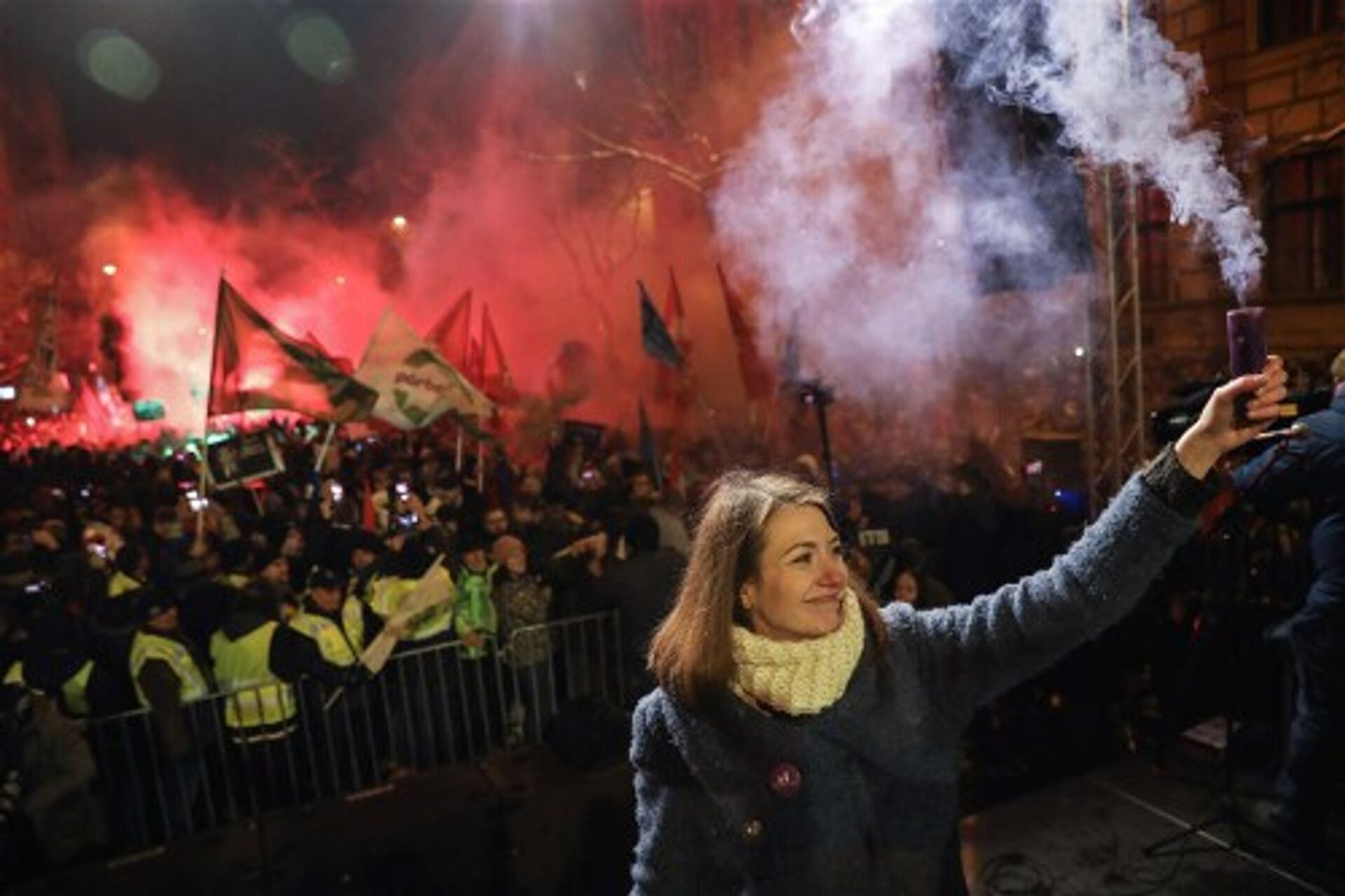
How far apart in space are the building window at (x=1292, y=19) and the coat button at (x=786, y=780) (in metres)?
16.4

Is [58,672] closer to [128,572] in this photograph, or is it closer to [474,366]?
[128,572]

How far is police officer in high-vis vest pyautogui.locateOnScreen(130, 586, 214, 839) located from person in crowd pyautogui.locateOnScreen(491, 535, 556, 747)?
6.20 ft

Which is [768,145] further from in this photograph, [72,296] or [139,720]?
[72,296]

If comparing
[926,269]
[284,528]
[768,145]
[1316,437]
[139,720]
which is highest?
[768,145]

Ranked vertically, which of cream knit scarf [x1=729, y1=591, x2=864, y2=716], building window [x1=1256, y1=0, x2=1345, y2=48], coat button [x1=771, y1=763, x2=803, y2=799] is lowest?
coat button [x1=771, y1=763, x2=803, y2=799]

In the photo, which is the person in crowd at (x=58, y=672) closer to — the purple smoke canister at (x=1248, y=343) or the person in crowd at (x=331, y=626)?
the person in crowd at (x=331, y=626)

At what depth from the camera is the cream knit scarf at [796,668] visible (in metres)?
2.05

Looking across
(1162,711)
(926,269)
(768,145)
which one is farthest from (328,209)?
(1162,711)

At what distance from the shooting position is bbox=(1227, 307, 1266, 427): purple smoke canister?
2289mm

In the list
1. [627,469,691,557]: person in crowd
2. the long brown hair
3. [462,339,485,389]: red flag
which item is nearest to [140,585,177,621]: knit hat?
[627,469,691,557]: person in crowd

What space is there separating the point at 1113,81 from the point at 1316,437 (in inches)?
→ 128

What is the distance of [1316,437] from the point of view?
3.94 m

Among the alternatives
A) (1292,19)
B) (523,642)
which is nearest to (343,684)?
(523,642)

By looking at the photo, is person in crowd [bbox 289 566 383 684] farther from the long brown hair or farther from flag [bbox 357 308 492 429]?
the long brown hair
